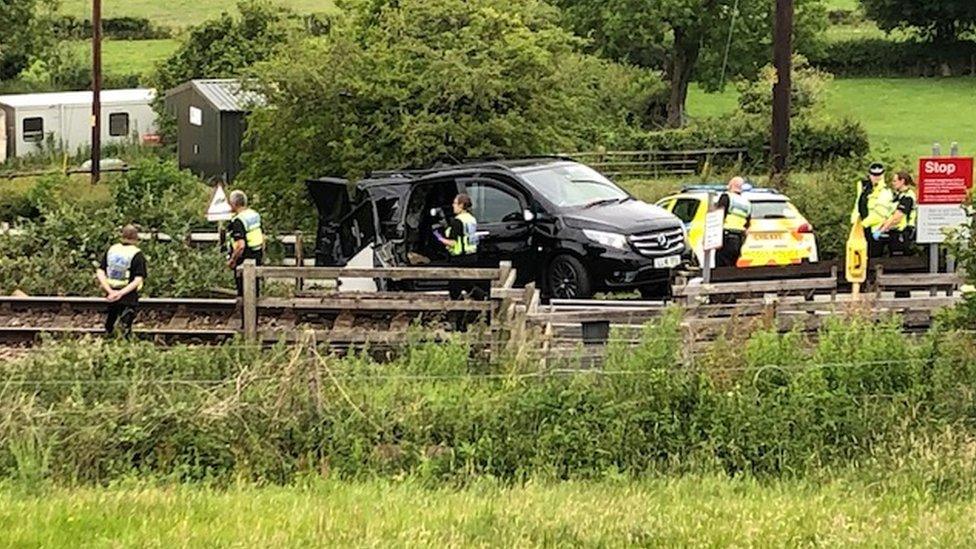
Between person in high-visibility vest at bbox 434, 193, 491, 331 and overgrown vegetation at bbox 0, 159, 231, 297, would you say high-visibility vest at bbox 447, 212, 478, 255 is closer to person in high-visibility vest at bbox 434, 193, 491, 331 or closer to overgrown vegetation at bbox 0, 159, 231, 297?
person in high-visibility vest at bbox 434, 193, 491, 331

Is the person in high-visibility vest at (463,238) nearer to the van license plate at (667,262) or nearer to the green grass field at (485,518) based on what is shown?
the van license plate at (667,262)

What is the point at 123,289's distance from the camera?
15.4m

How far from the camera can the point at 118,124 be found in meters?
55.5

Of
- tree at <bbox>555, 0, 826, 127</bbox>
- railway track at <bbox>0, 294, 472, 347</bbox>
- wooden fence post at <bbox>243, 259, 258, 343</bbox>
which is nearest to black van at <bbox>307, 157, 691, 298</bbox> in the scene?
railway track at <bbox>0, 294, 472, 347</bbox>

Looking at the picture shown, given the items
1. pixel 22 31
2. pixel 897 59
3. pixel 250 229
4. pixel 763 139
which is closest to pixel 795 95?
pixel 763 139

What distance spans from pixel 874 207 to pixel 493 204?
185 inches

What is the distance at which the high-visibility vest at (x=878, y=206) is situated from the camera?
1806cm

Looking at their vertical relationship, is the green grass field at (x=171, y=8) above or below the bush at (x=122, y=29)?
above

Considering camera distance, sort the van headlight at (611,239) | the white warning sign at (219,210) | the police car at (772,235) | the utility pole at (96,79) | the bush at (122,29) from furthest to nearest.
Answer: the bush at (122,29) < the utility pole at (96,79) < the white warning sign at (219,210) < the police car at (772,235) < the van headlight at (611,239)

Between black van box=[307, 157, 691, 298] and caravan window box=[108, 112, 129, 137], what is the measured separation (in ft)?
124

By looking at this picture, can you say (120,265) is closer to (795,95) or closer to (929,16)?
(795,95)

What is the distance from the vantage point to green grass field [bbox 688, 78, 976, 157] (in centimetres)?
5284

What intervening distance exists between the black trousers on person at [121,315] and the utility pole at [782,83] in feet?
41.0

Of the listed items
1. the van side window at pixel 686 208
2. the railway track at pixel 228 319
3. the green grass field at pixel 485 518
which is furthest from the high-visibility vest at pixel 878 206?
the green grass field at pixel 485 518
